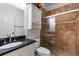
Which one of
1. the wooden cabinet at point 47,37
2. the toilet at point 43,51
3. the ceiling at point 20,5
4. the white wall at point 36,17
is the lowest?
the toilet at point 43,51

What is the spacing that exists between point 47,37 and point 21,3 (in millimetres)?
701

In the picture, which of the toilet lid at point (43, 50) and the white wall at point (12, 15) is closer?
the white wall at point (12, 15)

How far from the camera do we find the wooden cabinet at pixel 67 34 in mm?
1426

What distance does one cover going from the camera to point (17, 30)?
4.78 ft

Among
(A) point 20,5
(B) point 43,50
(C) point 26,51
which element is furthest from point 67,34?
(A) point 20,5

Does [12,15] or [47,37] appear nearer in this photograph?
[12,15]

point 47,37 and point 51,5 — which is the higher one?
point 51,5

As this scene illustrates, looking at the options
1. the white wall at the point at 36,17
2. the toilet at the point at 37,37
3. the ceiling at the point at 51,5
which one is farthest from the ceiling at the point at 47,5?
the toilet at the point at 37,37

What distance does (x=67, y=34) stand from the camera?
4.81 feet

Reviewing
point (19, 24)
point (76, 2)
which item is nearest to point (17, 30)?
point (19, 24)

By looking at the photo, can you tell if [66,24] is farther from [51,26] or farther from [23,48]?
[23,48]

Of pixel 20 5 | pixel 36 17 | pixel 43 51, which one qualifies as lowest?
pixel 43 51

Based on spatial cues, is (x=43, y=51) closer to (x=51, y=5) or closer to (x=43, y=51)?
(x=43, y=51)

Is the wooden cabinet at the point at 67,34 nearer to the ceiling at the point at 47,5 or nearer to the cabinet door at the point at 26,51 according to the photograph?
the ceiling at the point at 47,5
